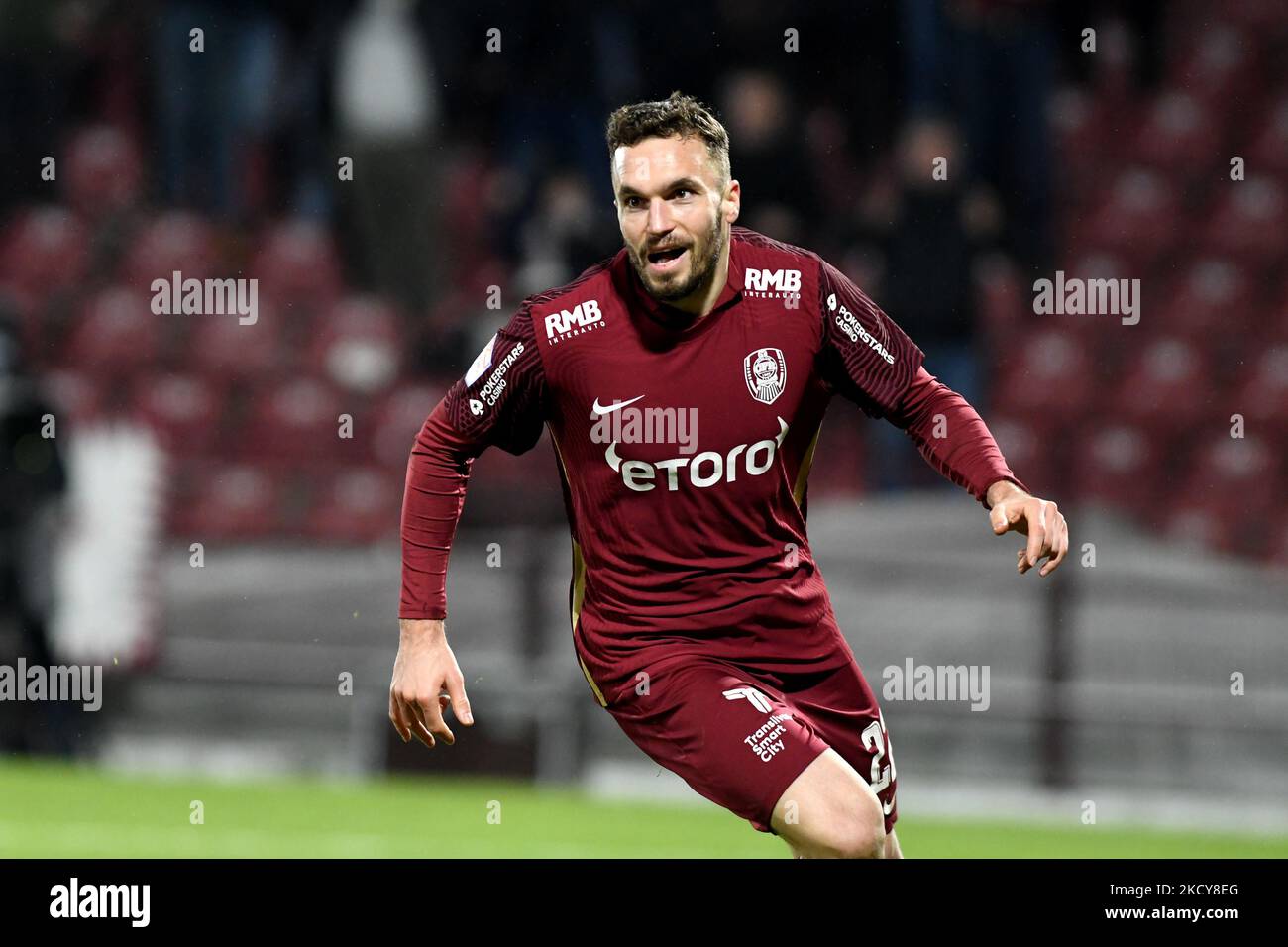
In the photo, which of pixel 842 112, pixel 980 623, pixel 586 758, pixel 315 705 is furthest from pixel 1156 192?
pixel 315 705

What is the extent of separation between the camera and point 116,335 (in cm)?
1161

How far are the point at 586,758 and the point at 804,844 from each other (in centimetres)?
501

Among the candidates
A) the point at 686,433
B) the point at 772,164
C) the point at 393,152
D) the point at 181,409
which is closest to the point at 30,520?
the point at 181,409

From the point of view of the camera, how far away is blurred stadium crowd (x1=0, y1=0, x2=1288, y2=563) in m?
9.62

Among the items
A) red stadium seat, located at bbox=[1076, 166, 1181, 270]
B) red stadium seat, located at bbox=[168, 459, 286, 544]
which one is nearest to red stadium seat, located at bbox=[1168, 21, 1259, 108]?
red stadium seat, located at bbox=[1076, 166, 1181, 270]

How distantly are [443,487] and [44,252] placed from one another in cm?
903

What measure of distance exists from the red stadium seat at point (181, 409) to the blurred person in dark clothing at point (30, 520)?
69cm

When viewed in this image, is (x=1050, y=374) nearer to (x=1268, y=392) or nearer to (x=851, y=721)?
(x=1268, y=392)

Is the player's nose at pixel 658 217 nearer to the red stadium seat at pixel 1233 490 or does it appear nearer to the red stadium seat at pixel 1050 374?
the red stadium seat at pixel 1233 490

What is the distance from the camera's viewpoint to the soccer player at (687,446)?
13.6 feet

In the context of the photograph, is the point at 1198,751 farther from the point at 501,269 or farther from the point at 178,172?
the point at 178,172

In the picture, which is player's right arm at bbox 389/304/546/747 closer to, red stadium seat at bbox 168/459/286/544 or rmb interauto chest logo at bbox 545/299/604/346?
rmb interauto chest logo at bbox 545/299/604/346

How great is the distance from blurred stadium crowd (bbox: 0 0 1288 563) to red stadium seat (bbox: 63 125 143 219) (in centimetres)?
2

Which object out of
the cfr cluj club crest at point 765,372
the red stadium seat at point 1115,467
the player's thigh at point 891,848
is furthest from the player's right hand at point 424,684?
the red stadium seat at point 1115,467
